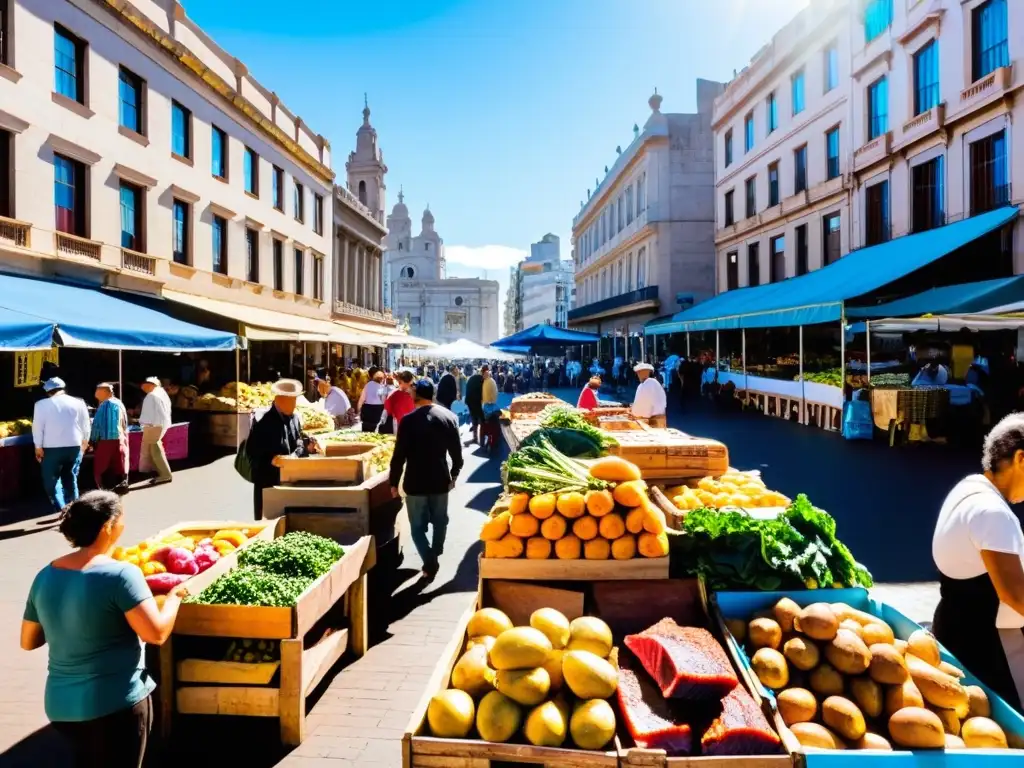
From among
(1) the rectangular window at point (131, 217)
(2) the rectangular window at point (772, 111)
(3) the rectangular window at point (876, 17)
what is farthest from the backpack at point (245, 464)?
(2) the rectangular window at point (772, 111)

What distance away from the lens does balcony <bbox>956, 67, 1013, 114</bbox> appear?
1569 centimetres

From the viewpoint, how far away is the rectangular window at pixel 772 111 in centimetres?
2886

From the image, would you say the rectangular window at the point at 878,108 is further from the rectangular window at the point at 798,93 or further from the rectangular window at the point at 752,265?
the rectangular window at the point at 752,265

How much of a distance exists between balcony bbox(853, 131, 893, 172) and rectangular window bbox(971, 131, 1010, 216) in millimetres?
3490

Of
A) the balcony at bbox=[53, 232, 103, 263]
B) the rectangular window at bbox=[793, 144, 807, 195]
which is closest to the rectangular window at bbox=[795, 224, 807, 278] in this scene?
the rectangular window at bbox=[793, 144, 807, 195]

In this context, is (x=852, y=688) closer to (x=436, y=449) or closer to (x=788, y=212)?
(x=436, y=449)

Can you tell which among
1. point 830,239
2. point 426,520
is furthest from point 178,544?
point 830,239

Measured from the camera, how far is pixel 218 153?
22.0 meters

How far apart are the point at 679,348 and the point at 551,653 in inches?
1344

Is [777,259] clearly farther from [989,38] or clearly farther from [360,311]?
[360,311]

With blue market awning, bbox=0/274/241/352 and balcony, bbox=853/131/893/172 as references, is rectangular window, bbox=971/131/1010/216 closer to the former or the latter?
balcony, bbox=853/131/893/172

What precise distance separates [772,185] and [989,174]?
508 inches

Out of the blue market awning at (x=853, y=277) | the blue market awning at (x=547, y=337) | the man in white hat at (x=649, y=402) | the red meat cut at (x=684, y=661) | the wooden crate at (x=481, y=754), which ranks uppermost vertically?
the blue market awning at (x=853, y=277)

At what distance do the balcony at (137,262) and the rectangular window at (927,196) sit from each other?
67.8 ft
